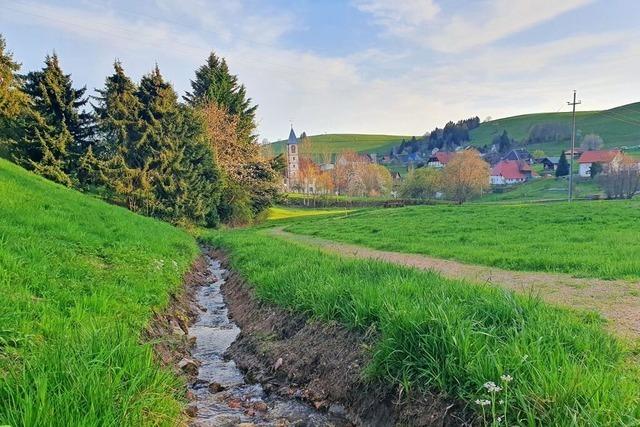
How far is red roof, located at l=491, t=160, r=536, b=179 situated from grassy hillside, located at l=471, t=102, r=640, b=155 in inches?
1263

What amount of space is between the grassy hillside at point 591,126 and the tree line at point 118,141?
457ft

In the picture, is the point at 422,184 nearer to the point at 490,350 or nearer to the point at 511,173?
the point at 511,173

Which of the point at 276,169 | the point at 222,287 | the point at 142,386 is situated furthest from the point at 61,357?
the point at 276,169

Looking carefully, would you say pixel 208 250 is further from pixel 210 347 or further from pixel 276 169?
pixel 276 169

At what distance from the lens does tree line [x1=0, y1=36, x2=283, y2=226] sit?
2975 centimetres

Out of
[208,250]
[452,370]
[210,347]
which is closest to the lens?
[452,370]

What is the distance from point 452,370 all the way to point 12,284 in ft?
19.6

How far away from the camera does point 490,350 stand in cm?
394

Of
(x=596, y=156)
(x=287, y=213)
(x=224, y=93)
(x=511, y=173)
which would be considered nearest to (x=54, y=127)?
(x=224, y=93)

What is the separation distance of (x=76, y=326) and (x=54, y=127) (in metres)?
31.8

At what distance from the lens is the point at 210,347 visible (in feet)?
24.1

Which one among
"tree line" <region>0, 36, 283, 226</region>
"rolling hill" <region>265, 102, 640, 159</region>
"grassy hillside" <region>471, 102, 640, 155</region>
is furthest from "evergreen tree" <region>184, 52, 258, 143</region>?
"grassy hillside" <region>471, 102, 640, 155</region>

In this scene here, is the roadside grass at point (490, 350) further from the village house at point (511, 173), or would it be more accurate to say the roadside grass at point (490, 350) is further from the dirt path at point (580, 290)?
the village house at point (511, 173)

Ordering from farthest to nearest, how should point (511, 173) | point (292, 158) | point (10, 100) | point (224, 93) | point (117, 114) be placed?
1. point (292, 158)
2. point (511, 173)
3. point (224, 93)
4. point (117, 114)
5. point (10, 100)
